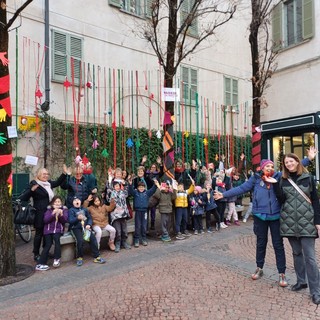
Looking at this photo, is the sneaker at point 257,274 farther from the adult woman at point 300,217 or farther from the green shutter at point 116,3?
the green shutter at point 116,3

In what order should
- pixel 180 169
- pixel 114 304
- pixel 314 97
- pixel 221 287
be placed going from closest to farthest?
pixel 114 304
pixel 221 287
pixel 180 169
pixel 314 97

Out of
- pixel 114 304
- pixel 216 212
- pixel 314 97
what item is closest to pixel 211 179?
pixel 216 212

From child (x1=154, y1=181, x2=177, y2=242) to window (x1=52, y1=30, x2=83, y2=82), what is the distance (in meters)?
5.14

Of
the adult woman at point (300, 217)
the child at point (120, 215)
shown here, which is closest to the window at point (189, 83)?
the child at point (120, 215)

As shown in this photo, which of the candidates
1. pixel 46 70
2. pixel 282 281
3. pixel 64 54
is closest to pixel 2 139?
pixel 282 281

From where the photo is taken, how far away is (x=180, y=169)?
29.7ft

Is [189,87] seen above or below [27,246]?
above

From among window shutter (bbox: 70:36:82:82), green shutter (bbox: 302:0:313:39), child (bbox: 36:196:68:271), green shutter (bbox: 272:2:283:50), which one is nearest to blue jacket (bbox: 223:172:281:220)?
child (bbox: 36:196:68:271)

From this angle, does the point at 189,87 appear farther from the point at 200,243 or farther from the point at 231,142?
the point at 200,243

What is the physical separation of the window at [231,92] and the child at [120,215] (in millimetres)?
9938

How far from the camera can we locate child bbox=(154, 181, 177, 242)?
310 inches

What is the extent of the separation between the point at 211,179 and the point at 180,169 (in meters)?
0.89

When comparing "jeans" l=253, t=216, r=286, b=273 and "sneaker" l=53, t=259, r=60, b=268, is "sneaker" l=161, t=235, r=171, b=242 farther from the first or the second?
"jeans" l=253, t=216, r=286, b=273

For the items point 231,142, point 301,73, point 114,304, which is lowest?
point 114,304
